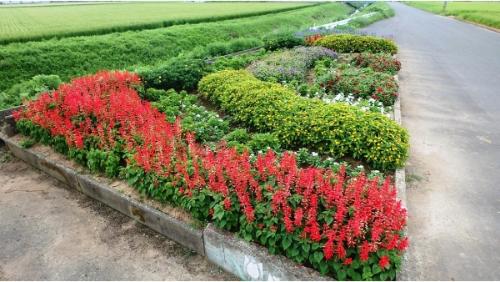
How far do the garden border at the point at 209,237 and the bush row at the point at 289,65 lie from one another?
5026 millimetres

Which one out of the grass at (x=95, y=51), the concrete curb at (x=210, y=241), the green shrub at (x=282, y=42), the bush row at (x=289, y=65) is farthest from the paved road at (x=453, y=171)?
the grass at (x=95, y=51)

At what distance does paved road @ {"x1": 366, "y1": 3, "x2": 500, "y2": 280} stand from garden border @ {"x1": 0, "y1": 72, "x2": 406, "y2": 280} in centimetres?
55

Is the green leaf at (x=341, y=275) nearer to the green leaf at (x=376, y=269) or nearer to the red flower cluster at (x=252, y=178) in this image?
the red flower cluster at (x=252, y=178)

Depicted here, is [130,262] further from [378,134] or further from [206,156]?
[378,134]

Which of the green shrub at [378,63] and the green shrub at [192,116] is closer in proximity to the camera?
the green shrub at [192,116]

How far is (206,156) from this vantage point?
16.5 ft

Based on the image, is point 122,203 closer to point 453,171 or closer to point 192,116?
point 192,116

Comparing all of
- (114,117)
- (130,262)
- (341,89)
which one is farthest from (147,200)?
(341,89)

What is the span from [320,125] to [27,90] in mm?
7863

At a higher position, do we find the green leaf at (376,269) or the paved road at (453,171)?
the green leaf at (376,269)

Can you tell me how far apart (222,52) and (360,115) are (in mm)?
9647

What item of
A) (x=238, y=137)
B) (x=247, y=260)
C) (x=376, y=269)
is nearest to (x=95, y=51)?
(x=238, y=137)

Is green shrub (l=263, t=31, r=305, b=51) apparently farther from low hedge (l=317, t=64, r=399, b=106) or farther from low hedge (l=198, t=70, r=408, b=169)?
low hedge (l=198, t=70, r=408, b=169)

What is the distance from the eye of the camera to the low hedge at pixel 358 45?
13562 millimetres
